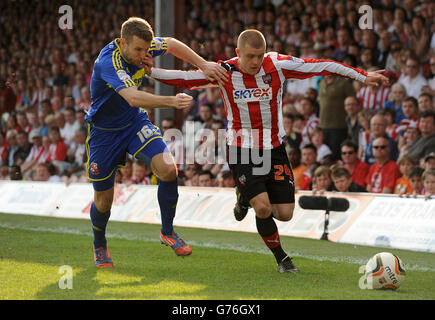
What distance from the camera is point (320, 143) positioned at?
434 inches

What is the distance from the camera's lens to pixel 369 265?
543cm

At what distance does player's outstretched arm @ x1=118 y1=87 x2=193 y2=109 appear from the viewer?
5.43m

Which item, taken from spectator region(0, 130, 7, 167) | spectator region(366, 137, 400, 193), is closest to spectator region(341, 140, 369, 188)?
spectator region(366, 137, 400, 193)

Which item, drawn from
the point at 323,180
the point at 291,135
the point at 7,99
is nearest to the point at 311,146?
the point at 291,135

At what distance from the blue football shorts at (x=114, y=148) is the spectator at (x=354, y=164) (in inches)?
168

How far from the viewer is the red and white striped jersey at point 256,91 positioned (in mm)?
6352

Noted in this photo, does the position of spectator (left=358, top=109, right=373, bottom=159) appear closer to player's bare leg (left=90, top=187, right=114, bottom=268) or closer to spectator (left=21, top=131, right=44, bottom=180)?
player's bare leg (left=90, top=187, right=114, bottom=268)

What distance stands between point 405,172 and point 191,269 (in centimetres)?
415

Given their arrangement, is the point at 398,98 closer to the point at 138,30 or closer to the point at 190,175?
the point at 190,175

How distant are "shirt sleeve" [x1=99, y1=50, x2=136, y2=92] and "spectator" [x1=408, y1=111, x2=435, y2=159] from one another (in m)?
5.06

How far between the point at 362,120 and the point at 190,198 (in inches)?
112

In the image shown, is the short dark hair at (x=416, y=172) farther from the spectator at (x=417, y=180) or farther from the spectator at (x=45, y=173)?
the spectator at (x=45, y=173)
